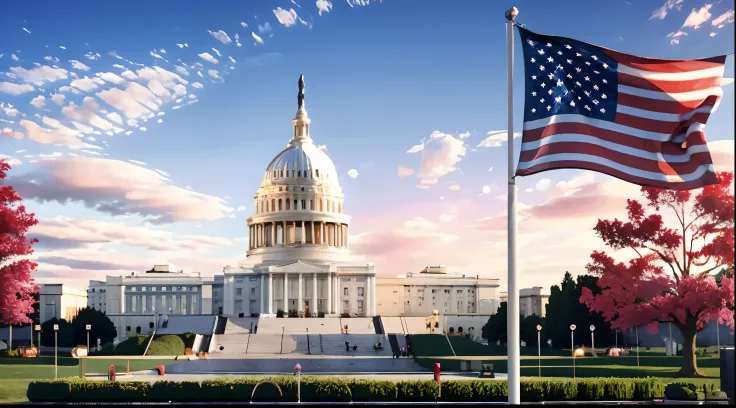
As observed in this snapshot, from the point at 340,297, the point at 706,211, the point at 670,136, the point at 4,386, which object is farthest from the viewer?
the point at 340,297

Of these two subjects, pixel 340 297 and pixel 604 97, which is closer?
pixel 604 97

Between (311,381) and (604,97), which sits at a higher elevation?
(604,97)

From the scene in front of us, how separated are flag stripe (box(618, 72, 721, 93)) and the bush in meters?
71.4

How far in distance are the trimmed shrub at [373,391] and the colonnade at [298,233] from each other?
106904mm

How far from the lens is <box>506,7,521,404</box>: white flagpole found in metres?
21.0

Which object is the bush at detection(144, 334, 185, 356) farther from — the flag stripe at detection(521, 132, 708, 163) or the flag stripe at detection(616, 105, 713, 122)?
the flag stripe at detection(616, 105, 713, 122)

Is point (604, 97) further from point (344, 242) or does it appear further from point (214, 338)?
point (344, 242)

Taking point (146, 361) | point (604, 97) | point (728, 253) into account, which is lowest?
point (146, 361)

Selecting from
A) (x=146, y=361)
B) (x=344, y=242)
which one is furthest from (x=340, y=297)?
(x=146, y=361)

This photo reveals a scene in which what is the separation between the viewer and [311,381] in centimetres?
4084

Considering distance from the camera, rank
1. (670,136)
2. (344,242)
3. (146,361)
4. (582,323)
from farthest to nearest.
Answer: (344,242), (582,323), (146,361), (670,136)

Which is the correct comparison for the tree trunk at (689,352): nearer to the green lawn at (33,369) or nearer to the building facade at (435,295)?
the green lawn at (33,369)

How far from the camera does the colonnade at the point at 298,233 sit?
14825 centimetres

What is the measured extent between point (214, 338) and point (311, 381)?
65.8m
